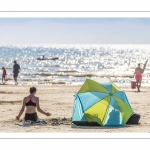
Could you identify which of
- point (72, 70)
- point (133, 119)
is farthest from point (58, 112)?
point (72, 70)

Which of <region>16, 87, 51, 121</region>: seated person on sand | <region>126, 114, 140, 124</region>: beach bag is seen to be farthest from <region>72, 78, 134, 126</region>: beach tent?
<region>16, 87, 51, 121</region>: seated person on sand

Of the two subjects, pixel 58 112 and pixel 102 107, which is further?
pixel 58 112

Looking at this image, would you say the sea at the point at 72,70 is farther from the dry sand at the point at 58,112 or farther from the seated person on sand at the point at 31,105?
the seated person on sand at the point at 31,105

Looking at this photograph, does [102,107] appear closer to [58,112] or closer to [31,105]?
[31,105]

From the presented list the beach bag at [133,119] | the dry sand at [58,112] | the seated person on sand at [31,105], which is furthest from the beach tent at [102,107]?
the seated person on sand at [31,105]

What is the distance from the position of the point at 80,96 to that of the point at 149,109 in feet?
12.8

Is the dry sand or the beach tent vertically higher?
the beach tent

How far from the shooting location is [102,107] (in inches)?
456

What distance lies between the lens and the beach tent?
11.5 m

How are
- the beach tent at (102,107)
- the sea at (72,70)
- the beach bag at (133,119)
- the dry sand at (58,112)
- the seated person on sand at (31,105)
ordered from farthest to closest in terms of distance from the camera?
the sea at (72,70), the beach bag at (133,119), the beach tent at (102,107), the seated person on sand at (31,105), the dry sand at (58,112)

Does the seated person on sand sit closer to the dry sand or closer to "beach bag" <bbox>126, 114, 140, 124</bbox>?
the dry sand

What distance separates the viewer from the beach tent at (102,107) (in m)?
11.5

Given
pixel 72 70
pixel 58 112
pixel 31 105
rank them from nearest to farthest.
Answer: pixel 31 105, pixel 58 112, pixel 72 70
